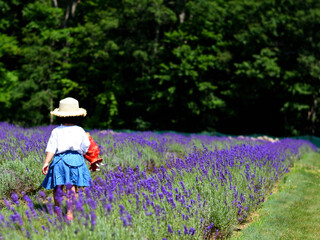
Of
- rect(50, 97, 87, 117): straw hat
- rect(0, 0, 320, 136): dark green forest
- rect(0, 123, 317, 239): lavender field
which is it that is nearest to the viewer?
rect(0, 123, 317, 239): lavender field

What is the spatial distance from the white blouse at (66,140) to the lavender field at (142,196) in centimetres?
48

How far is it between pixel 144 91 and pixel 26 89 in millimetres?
7778

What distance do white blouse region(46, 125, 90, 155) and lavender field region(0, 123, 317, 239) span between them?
481 millimetres

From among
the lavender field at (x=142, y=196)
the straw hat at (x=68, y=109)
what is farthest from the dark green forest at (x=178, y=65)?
the straw hat at (x=68, y=109)

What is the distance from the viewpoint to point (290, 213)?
216 inches

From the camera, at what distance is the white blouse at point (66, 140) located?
4.21m

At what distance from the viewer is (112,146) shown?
25.7ft

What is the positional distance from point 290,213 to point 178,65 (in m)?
16.8

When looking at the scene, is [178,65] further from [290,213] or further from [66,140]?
[66,140]

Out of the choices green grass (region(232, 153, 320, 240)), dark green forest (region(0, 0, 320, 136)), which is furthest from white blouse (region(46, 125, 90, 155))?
dark green forest (region(0, 0, 320, 136))

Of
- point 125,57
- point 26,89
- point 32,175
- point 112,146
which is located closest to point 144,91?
point 125,57

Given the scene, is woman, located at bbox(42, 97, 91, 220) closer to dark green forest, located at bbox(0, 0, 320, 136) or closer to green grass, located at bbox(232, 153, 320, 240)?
green grass, located at bbox(232, 153, 320, 240)

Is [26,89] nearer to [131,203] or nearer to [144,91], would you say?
[144,91]

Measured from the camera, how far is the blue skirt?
13.7ft
